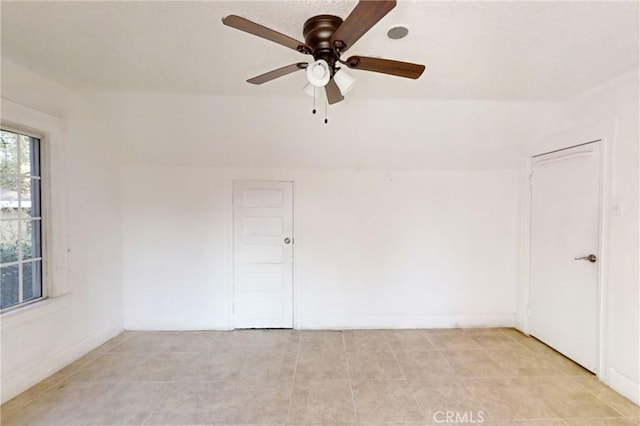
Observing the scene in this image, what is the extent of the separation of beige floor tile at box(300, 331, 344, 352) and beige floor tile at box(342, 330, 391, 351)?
0.27ft

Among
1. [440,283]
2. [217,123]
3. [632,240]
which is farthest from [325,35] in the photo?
[440,283]

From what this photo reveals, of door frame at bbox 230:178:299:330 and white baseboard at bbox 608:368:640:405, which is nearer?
white baseboard at bbox 608:368:640:405

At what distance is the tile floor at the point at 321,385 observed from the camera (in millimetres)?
2051

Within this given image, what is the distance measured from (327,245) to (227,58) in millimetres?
2249

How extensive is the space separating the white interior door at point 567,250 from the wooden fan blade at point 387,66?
6.81ft

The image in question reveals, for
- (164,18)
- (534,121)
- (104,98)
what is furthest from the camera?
(534,121)

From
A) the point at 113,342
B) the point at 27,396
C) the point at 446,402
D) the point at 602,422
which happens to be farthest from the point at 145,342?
the point at 602,422

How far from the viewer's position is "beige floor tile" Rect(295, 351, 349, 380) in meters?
2.54

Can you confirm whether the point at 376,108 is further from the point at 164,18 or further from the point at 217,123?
the point at 164,18

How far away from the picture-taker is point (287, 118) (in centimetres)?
300

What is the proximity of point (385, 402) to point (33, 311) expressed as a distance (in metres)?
2.85

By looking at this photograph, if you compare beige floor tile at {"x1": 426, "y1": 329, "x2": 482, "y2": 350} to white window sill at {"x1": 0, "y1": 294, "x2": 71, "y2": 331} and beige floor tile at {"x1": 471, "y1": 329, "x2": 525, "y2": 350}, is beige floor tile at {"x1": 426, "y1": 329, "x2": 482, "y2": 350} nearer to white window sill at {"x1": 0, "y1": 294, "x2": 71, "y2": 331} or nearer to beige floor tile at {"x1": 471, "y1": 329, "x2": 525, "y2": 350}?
beige floor tile at {"x1": 471, "y1": 329, "x2": 525, "y2": 350}

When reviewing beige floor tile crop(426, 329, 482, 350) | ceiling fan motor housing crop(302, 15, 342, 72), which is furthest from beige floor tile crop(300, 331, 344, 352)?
ceiling fan motor housing crop(302, 15, 342, 72)

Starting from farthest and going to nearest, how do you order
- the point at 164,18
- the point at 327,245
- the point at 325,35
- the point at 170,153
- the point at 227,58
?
the point at 327,245 < the point at 170,153 < the point at 227,58 < the point at 164,18 < the point at 325,35
